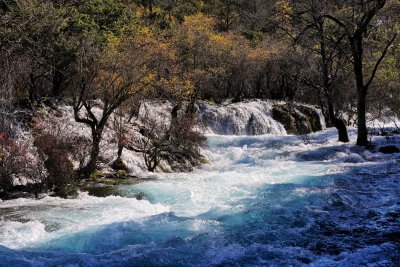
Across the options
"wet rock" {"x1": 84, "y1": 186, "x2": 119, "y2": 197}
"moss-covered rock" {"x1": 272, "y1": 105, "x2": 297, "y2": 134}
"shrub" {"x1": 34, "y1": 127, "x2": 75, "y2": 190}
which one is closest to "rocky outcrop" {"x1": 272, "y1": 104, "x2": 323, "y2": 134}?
"moss-covered rock" {"x1": 272, "y1": 105, "x2": 297, "y2": 134}

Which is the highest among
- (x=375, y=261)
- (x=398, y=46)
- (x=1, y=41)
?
(x=398, y=46)

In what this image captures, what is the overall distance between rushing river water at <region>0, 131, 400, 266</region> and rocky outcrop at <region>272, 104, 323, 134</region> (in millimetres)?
16504

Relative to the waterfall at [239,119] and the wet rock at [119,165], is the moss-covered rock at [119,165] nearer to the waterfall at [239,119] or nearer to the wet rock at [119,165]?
the wet rock at [119,165]

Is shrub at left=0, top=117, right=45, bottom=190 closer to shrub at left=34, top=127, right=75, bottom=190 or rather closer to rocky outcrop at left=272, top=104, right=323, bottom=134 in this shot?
shrub at left=34, top=127, right=75, bottom=190

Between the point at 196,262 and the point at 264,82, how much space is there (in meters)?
36.2

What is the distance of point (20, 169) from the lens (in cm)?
1188

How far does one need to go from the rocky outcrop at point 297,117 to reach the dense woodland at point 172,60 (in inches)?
95.2

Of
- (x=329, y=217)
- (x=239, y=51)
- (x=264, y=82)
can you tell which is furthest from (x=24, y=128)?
(x=264, y=82)

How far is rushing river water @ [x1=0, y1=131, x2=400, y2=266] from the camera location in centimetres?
700

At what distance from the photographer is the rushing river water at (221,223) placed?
275 inches

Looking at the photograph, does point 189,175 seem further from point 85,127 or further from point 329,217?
point 329,217

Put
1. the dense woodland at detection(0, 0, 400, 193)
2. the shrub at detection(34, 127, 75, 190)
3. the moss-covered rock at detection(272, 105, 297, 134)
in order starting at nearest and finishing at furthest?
1. the shrub at detection(34, 127, 75, 190)
2. the dense woodland at detection(0, 0, 400, 193)
3. the moss-covered rock at detection(272, 105, 297, 134)

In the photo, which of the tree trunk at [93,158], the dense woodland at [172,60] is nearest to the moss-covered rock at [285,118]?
the dense woodland at [172,60]

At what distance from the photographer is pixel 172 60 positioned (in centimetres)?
2222
